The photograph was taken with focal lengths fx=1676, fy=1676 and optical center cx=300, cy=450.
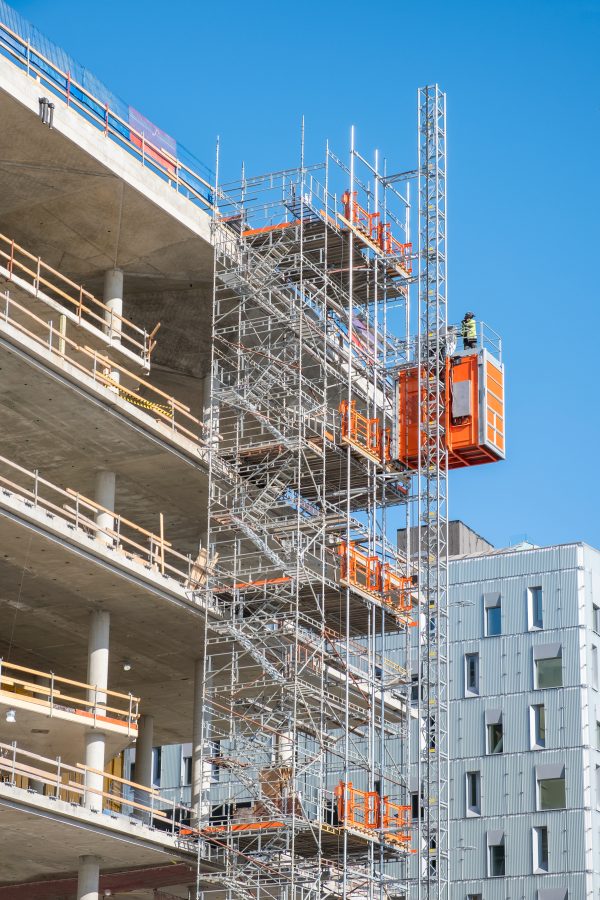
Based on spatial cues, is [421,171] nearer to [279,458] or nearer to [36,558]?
[279,458]

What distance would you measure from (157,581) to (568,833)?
2672cm

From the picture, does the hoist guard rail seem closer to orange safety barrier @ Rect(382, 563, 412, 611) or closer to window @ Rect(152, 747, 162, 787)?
orange safety barrier @ Rect(382, 563, 412, 611)

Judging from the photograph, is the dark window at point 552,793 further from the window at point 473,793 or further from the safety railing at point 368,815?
the safety railing at point 368,815

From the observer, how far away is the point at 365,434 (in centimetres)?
5162

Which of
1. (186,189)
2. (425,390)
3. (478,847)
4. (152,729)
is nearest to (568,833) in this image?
(478,847)

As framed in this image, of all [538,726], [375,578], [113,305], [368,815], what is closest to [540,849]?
[538,726]

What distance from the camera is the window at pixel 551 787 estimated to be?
65812mm

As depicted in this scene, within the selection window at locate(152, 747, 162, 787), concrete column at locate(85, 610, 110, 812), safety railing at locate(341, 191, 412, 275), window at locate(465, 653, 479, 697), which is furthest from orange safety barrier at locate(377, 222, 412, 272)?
window at locate(152, 747, 162, 787)

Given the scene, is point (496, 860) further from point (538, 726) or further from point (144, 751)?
point (144, 751)

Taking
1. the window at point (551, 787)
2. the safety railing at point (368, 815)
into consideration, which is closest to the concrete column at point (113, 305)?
the safety railing at point (368, 815)

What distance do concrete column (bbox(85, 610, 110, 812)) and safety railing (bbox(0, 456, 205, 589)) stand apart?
2.13 meters

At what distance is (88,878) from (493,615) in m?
29.4

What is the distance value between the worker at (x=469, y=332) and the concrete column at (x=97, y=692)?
14270 mm

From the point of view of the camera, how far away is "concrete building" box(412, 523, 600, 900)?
214 ft
